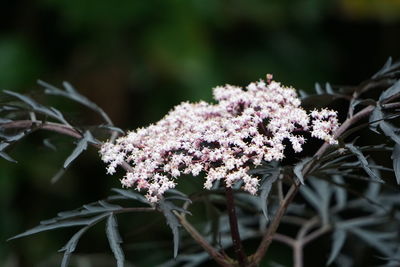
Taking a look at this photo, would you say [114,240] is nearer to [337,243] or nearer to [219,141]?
[219,141]

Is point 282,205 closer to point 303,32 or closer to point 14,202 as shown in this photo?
point 14,202

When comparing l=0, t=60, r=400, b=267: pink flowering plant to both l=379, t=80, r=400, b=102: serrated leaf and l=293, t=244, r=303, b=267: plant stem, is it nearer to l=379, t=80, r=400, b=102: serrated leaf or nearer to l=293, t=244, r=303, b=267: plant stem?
l=379, t=80, r=400, b=102: serrated leaf

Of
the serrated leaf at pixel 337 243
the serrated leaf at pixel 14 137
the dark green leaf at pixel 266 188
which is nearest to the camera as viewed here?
the dark green leaf at pixel 266 188

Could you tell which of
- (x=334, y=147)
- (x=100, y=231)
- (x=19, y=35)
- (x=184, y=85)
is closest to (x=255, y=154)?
(x=334, y=147)

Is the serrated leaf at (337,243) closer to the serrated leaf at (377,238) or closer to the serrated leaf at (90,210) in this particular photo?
the serrated leaf at (377,238)

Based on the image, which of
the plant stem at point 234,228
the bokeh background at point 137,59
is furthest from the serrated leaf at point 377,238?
the bokeh background at point 137,59

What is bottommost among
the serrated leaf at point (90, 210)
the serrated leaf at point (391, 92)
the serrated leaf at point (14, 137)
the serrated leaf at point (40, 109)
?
the serrated leaf at point (90, 210)

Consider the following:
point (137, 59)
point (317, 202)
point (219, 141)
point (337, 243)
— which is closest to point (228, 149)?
point (219, 141)

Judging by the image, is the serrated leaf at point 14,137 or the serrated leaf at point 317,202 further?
the serrated leaf at point 317,202
